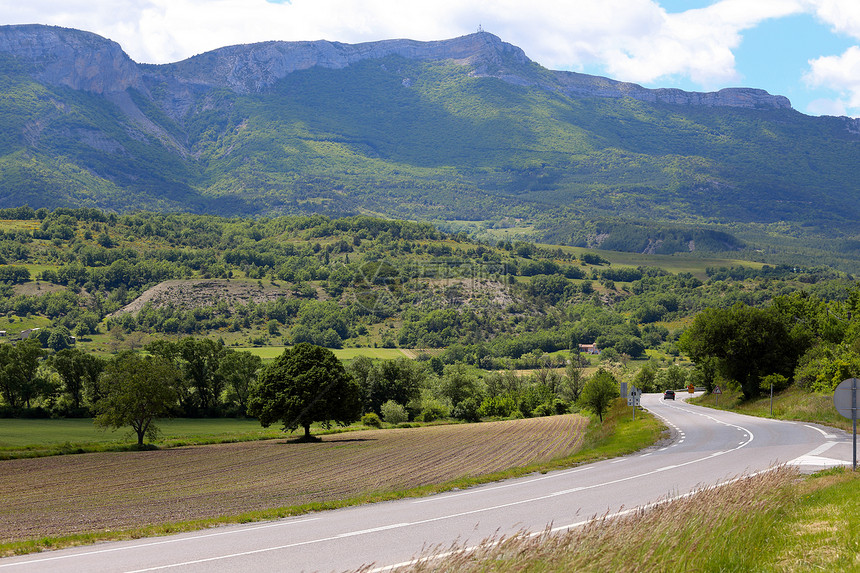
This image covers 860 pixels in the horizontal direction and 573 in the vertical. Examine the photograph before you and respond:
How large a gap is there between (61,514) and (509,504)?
17920 millimetres

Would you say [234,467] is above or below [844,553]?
below

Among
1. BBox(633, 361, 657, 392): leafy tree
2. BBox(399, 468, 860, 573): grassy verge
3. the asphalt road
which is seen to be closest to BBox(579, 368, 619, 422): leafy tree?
the asphalt road

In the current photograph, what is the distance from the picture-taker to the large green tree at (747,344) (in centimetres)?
7469

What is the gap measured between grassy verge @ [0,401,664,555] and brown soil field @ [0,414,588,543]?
8.69ft

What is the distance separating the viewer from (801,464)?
1116 inches

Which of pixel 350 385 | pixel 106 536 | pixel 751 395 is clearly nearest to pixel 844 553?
pixel 106 536

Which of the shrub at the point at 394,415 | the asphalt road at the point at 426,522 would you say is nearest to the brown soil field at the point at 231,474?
the asphalt road at the point at 426,522

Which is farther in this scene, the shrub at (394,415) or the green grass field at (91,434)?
the shrub at (394,415)

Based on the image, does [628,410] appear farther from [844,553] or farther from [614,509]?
[844,553]

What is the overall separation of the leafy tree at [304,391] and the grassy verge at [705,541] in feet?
162

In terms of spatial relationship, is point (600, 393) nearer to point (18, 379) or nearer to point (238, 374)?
point (238, 374)

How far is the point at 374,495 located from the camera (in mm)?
26406

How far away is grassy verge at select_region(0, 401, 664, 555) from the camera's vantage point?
18.8 meters

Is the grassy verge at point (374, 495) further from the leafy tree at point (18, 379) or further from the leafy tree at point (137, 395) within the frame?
the leafy tree at point (18, 379)
